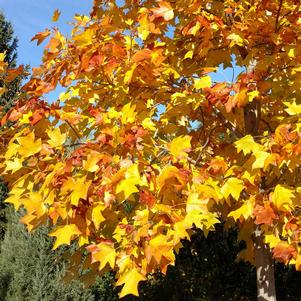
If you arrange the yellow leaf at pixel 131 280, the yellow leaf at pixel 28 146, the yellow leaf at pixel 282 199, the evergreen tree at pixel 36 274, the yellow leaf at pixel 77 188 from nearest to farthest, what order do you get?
the yellow leaf at pixel 131 280
the yellow leaf at pixel 77 188
the yellow leaf at pixel 282 199
the yellow leaf at pixel 28 146
the evergreen tree at pixel 36 274

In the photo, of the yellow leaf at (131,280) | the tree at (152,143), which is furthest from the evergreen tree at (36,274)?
the yellow leaf at (131,280)

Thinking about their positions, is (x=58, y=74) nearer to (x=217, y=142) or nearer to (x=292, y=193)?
(x=217, y=142)

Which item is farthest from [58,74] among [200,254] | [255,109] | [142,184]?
[200,254]

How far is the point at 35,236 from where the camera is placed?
5535 mm

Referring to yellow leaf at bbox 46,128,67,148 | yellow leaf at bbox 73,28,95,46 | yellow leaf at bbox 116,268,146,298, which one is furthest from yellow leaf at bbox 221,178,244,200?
yellow leaf at bbox 73,28,95,46

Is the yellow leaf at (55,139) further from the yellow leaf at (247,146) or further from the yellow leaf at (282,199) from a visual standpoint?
the yellow leaf at (282,199)

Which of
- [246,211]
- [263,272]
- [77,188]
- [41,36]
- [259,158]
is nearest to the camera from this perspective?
[77,188]

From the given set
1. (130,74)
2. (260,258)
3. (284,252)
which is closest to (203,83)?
(130,74)

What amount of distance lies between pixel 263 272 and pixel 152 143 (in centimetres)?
181

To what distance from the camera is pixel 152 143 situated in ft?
9.83

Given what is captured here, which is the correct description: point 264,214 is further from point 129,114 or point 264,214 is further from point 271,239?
point 129,114

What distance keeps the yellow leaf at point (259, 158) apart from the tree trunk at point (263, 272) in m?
1.45

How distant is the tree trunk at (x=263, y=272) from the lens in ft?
12.9

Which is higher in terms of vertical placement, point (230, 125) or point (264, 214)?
point (230, 125)
